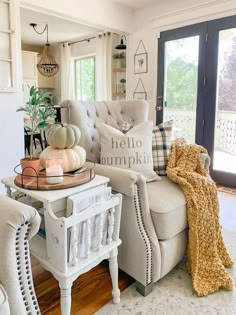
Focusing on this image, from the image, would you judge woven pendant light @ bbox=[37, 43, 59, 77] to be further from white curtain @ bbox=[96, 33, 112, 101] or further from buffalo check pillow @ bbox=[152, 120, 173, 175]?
buffalo check pillow @ bbox=[152, 120, 173, 175]

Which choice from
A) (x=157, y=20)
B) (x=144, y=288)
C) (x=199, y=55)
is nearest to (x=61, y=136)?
(x=144, y=288)

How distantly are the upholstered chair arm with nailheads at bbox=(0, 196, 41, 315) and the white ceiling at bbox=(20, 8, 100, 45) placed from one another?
4.22 meters

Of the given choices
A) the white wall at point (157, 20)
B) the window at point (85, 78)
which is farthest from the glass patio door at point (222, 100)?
the window at point (85, 78)

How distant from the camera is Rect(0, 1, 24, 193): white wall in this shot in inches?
117

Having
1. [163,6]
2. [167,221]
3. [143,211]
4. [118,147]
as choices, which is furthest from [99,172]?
[163,6]

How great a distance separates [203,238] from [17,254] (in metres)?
1.09

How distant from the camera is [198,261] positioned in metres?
1.58

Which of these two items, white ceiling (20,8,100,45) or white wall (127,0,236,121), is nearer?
white wall (127,0,236,121)

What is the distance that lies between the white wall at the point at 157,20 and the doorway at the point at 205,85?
97 mm

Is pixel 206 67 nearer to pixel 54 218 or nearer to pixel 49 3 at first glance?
pixel 49 3

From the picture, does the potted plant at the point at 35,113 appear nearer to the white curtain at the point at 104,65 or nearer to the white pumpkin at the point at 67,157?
the white pumpkin at the point at 67,157

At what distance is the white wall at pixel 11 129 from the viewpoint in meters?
2.96

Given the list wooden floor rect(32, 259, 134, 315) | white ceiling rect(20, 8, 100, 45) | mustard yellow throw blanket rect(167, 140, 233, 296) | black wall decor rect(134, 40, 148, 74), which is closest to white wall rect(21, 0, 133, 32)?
black wall decor rect(134, 40, 148, 74)

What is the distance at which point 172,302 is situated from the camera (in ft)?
4.77
